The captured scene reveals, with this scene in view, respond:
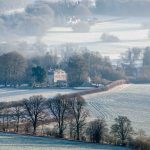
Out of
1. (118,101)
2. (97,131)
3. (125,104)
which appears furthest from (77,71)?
(97,131)

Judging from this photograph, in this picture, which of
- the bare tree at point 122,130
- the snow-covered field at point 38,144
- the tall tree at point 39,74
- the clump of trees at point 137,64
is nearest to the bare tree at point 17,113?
the snow-covered field at point 38,144

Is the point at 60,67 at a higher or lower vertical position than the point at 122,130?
higher

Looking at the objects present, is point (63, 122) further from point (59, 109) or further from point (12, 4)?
point (12, 4)

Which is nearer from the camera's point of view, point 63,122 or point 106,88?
point 63,122

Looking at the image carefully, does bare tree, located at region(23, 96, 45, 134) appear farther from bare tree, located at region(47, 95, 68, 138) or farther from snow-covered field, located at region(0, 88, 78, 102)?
snow-covered field, located at region(0, 88, 78, 102)

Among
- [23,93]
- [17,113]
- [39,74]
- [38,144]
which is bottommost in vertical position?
[38,144]

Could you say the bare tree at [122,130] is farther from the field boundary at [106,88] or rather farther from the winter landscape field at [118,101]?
the field boundary at [106,88]
